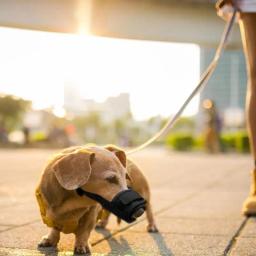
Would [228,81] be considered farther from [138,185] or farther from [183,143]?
[138,185]

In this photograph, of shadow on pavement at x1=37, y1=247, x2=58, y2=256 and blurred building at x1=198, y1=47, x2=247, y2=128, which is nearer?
shadow on pavement at x1=37, y1=247, x2=58, y2=256

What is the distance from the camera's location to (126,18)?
2153 cm

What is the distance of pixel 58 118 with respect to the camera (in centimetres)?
4378

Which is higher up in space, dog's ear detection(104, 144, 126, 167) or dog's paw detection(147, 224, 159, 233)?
dog's ear detection(104, 144, 126, 167)

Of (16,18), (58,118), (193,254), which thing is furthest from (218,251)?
(58,118)

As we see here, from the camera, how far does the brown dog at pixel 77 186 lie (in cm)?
263

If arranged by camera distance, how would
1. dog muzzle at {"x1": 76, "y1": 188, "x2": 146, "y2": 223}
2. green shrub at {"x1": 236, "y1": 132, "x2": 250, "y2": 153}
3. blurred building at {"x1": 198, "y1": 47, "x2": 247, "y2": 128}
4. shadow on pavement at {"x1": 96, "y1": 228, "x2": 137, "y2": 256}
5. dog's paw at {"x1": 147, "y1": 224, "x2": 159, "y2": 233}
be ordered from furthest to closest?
blurred building at {"x1": 198, "y1": 47, "x2": 247, "y2": 128} < green shrub at {"x1": 236, "y1": 132, "x2": 250, "y2": 153} < dog's paw at {"x1": 147, "y1": 224, "x2": 159, "y2": 233} < shadow on pavement at {"x1": 96, "y1": 228, "x2": 137, "y2": 256} < dog muzzle at {"x1": 76, "y1": 188, "x2": 146, "y2": 223}

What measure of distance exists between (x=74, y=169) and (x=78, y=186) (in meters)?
0.08

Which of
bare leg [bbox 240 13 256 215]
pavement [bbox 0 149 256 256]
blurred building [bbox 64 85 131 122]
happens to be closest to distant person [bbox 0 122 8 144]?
pavement [bbox 0 149 256 256]

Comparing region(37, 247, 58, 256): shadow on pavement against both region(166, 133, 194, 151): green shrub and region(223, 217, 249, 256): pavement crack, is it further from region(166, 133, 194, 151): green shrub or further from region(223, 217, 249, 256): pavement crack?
region(166, 133, 194, 151): green shrub

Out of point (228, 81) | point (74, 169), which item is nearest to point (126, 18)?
point (74, 169)

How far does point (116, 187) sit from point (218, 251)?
0.74 meters

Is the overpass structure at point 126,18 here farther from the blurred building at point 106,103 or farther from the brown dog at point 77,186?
the blurred building at point 106,103

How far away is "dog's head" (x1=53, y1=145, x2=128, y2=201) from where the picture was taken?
8.57 feet
